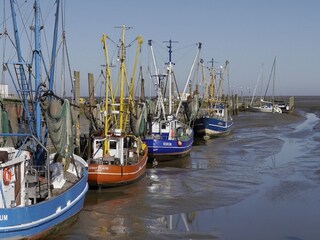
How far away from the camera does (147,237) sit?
1603 cm

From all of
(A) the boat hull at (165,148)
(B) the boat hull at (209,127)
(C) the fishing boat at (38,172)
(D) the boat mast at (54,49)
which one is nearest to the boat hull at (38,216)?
(C) the fishing boat at (38,172)

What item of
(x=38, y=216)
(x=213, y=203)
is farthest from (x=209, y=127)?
(x=38, y=216)

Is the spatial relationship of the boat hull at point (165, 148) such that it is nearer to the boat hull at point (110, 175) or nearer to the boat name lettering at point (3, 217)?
the boat hull at point (110, 175)

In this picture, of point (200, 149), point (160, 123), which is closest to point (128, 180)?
point (160, 123)

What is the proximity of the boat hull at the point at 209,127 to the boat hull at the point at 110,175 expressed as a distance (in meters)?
27.6

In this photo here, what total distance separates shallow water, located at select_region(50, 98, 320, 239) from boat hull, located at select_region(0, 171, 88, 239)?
27.6 inches

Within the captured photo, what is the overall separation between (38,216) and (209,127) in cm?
3815

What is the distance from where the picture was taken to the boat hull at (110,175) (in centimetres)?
2244

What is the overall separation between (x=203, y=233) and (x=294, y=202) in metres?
6.25

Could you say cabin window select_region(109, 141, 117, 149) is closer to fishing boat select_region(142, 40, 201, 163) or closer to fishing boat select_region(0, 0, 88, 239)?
fishing boat select_region(0, 0, 88, 239)

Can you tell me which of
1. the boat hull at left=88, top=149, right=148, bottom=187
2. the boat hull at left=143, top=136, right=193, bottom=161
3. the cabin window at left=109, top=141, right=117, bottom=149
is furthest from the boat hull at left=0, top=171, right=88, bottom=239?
the boat hull at left=143, top=136, right=193, bottom=161

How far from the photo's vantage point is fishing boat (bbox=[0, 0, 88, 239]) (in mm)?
13977

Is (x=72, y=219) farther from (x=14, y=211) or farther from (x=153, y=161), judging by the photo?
(x=153, y=161)

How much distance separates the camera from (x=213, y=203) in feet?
68.1
